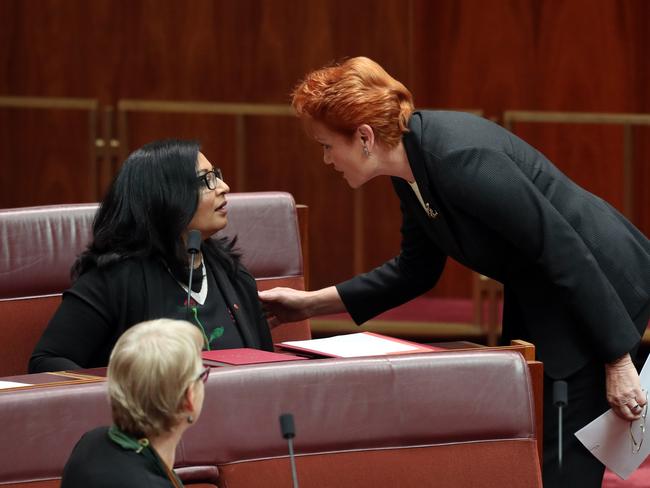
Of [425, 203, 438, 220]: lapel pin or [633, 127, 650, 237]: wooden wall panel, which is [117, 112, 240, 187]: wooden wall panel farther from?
[425, 203, 438, 220]: lapel pin

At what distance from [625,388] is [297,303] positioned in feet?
2.89

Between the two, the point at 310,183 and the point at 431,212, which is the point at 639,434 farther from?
the point at 310,183

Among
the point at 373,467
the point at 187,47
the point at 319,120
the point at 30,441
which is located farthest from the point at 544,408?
the point at 187,47

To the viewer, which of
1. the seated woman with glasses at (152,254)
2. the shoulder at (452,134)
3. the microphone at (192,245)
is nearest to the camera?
the shoulder at (452,134)

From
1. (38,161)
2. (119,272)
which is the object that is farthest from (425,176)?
(38,161)

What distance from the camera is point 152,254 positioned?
2916 millimetres

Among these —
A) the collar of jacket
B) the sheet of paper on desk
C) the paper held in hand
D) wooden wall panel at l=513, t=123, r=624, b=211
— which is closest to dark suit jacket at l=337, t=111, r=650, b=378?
the collar of jacket

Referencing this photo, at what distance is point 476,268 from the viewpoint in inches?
103

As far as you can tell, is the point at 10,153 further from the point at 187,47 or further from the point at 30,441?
the point at 30,441

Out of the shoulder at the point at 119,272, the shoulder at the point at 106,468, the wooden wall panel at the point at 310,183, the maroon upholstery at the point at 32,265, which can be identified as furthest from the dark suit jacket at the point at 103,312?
the wooden wall panel at the point at 310,183

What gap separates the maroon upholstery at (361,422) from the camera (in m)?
2.17

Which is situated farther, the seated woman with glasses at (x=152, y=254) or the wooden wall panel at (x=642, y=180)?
the wooden wall panel at (x=642, y=180)

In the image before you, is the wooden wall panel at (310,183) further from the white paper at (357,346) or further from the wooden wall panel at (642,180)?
the white paper at (357,346)

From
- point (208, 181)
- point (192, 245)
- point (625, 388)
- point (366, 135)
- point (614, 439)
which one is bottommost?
point (614, 439)
